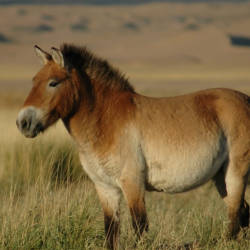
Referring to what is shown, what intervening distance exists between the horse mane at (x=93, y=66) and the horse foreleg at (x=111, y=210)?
119 cm

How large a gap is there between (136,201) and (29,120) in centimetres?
142

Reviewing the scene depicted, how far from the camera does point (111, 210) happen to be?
6.86m

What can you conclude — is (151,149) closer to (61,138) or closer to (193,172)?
(193,172)

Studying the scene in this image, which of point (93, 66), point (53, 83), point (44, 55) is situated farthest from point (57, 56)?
point (93, 66)

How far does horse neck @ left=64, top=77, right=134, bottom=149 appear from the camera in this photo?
21.8 feet

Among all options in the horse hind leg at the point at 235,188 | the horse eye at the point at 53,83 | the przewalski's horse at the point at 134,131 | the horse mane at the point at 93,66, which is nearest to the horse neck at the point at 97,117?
the przewalski's horse at the point at 134,131

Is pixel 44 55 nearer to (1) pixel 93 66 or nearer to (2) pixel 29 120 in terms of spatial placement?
(1) pixel 93 66

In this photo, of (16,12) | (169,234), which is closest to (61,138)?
(169,234)

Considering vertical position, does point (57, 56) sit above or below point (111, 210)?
above

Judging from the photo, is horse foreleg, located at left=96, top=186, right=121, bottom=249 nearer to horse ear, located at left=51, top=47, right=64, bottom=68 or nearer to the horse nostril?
the horse nostril

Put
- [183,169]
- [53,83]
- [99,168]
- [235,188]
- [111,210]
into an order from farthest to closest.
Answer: [235,188] → [111,210] → [183,169] → [99,168] → [53,83]

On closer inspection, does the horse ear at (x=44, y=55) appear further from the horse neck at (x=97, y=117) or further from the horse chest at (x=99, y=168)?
the horse chest at (x=99, y=168)

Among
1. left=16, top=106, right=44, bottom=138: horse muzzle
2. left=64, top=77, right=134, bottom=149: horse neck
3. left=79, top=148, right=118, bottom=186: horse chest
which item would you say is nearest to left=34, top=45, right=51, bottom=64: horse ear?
left=64, top=77, right=134, bottom=149: horse neck

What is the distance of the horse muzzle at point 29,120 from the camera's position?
245 inches
